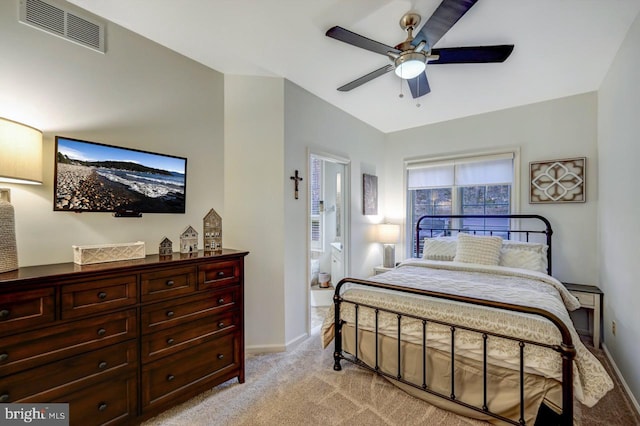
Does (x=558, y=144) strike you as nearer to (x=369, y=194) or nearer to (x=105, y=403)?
(x=369, y=194)

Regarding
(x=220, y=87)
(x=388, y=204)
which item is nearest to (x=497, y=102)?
(x=388, y=204)

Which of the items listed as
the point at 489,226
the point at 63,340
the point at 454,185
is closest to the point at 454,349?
the point at 63,340

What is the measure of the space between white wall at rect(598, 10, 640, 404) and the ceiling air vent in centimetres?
376

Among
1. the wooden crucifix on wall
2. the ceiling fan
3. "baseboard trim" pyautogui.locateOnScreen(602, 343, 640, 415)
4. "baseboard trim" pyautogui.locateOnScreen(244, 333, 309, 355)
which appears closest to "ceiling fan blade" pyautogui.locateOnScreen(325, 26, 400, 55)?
the ceiling fan

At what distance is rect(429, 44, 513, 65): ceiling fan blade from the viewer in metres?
1.93

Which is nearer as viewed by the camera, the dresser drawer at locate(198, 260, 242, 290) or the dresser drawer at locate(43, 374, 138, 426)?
the dresser drawer at locate(43, 374, 138, 426)

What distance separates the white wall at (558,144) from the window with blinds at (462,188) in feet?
0.57

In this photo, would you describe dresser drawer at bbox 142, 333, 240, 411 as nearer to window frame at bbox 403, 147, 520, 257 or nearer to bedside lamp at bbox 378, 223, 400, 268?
bedside lamp at bbox 378, 223, 400, 268

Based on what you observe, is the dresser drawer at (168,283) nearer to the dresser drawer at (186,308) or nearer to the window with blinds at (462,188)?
the dresser drawer at (186,308)

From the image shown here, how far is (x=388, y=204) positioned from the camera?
4.69 metres

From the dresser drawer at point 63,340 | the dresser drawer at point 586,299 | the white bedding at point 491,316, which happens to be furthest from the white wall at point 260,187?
the dresser drawer at point 586,299

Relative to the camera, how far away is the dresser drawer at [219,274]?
2.01 m

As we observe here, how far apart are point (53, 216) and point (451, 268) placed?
133 inches

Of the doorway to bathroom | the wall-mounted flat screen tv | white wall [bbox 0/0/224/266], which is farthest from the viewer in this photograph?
the doorway to bathroom
